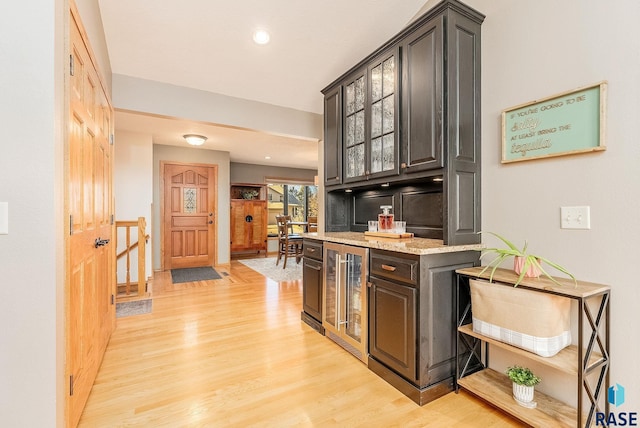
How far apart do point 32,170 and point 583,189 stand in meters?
2.58

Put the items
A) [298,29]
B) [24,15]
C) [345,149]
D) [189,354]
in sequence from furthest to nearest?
[345,149] → [298,29] → [189,354] → [24,15]

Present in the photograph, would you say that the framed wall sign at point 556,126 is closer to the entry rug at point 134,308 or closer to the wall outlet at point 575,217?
the wall outlet at point 575,217

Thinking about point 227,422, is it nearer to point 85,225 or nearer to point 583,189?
point 85,225

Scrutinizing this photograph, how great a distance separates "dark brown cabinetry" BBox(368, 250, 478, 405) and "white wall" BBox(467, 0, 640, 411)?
1.48 ft

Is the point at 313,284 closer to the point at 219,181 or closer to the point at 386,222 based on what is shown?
the point at 386,222

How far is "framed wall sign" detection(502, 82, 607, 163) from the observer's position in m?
1.53

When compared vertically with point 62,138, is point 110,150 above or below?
above

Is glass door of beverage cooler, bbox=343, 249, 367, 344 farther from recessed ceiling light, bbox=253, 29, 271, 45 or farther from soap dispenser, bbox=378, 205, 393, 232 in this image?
recessed ceiling light, bbox=253, 29, 271, 45

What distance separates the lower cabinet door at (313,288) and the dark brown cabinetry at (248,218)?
4805mm

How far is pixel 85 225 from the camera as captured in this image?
176cm

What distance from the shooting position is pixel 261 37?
2627mm

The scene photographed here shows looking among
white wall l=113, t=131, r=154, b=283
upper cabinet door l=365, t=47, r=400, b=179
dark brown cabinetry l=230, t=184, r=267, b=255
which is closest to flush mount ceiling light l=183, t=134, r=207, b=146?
white wall l=113, t=131, r=154, b=283

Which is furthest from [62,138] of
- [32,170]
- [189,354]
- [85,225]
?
[189,354]

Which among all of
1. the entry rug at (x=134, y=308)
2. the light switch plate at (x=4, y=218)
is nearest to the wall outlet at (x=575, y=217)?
the light switch plate at (x=4, y=218)
